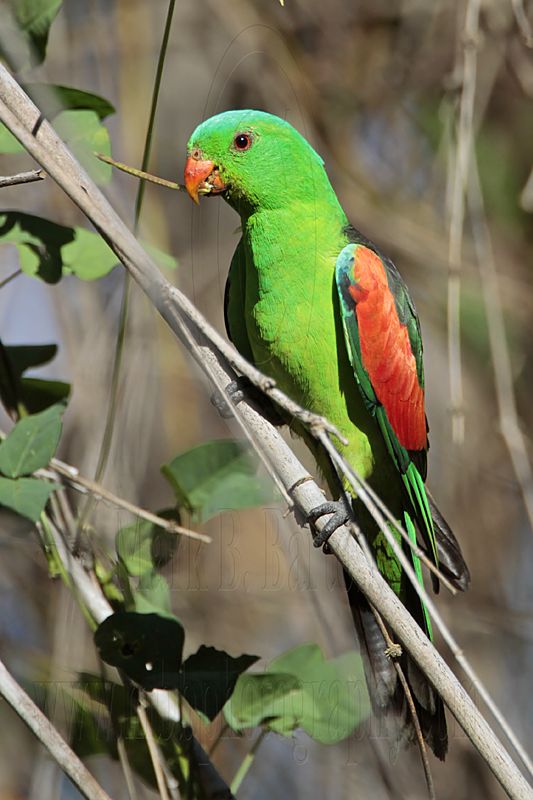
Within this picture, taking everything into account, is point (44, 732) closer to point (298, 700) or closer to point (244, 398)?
point (298, 700)

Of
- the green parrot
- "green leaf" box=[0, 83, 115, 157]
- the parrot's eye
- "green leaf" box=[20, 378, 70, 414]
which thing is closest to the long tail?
the green parrot

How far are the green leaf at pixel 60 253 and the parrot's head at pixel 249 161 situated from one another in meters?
0.26

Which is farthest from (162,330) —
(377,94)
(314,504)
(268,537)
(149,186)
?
(314,504)

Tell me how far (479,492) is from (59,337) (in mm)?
2322

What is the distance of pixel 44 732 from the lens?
1.56m

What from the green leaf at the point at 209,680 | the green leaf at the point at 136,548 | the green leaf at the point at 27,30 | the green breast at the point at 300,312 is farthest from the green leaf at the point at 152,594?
the green leaf at the point at 27,30

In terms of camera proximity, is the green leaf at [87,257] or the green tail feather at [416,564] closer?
the green leaf at [87,257]

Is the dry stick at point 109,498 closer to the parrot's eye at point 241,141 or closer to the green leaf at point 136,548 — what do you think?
the green leaf at point 136,548

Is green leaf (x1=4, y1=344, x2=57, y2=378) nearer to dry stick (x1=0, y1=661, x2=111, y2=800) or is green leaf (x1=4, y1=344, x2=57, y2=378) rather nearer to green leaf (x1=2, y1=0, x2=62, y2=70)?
green leaf (x1=2, y1=0, x2=62, y2=70)

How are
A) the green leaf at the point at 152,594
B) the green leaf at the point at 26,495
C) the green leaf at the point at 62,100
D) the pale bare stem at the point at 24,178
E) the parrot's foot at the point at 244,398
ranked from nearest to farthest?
the pale bare stem at the point at 24,178 → the green leaf at the point at 26,495 → the green leaf at the point at 62,100 → the green leaf at the point at 152,594 → the parrot's foot at the point at 244,398

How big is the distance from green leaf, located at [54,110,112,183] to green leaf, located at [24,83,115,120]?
18 mm

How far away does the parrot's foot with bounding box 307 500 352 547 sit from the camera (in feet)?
7.07

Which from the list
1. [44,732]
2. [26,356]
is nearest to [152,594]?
[44,732]

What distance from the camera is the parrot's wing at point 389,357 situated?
2.47 meters
